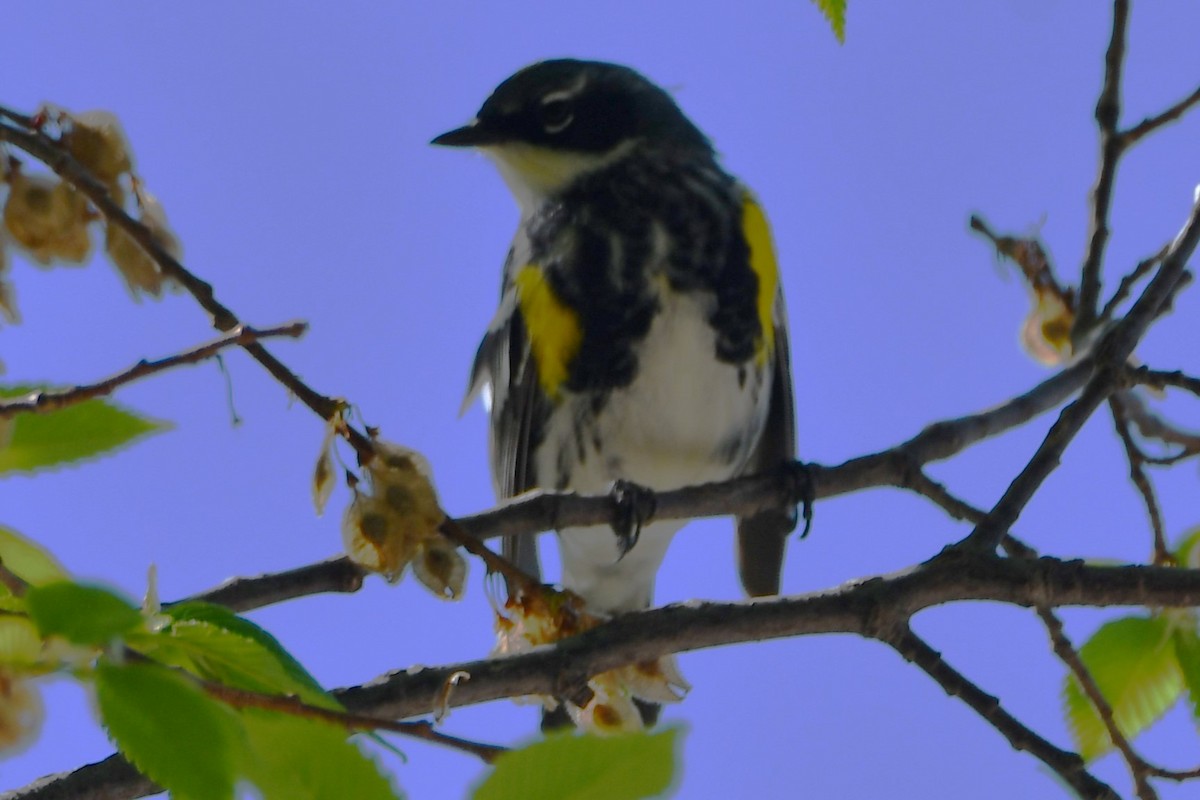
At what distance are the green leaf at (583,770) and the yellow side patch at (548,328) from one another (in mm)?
2235

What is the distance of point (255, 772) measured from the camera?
2.46ft

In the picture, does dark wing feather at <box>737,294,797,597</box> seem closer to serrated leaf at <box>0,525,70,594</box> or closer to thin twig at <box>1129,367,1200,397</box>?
thin twig at <box>1129,367,1200,397</box>

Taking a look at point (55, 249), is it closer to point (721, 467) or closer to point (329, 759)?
point (329, 759)

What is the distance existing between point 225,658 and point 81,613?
0.69 feet

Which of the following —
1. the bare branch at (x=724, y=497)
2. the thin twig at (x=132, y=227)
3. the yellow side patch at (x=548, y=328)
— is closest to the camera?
the thin twig at (x=132, y=227)

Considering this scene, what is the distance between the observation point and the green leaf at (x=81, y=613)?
707 mm

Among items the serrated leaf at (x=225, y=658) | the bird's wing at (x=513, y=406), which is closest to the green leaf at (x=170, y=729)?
the serrated leaf at (x=225, y=658)

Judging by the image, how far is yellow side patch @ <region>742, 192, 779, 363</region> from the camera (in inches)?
123

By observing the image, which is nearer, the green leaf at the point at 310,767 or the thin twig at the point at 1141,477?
the green leaf at the point at 310,767

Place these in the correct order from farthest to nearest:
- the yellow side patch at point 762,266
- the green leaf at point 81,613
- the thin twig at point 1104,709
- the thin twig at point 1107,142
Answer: the yellow side patch at point 762,266 → the thin twig at point 1107,142 → the thin twig at point 1104,709 → the green leaf at point 81,613

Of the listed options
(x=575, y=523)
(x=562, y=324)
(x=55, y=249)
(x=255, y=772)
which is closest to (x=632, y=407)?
(x=562, y=324)

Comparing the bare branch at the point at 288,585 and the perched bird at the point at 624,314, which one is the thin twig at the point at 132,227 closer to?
the bare branch at the point at 288,585

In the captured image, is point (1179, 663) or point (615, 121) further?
point (615, 121)

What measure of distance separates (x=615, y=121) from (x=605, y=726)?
6.22 feet
